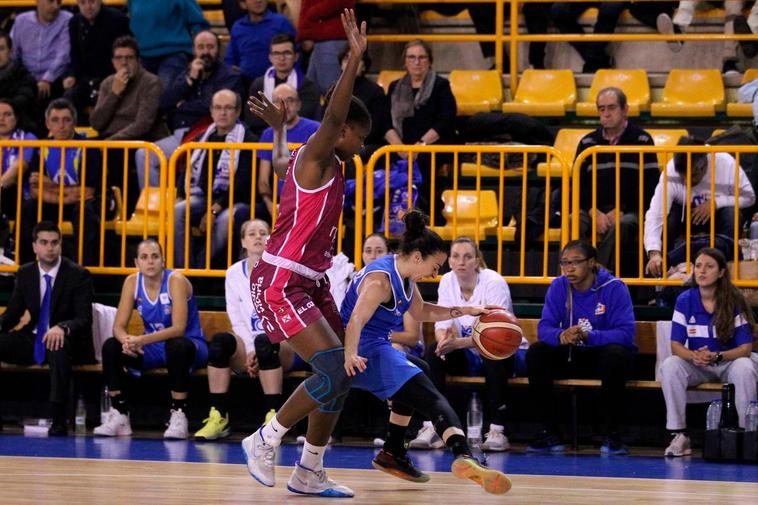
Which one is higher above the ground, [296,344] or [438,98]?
[438,98]

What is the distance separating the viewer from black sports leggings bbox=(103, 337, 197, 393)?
9.51 m

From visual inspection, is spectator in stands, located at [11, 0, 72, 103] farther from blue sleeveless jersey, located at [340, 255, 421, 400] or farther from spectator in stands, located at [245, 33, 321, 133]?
blue sleeveless jersey, located at [340, 255, 421, 400]

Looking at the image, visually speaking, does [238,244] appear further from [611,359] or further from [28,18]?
[28,18]

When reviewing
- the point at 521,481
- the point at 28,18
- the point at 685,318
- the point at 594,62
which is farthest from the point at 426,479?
the point at 28,18

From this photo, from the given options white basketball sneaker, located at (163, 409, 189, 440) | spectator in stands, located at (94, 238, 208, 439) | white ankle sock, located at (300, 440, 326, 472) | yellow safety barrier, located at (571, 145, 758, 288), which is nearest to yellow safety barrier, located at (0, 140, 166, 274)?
spectator in stands, located at (94, 238, 208, 439)

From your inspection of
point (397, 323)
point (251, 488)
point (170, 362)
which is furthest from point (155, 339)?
point (251, 488)

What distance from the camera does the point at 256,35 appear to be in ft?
41.1

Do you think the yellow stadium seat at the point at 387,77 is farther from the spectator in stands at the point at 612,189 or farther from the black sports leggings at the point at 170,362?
the black sports leggings at the point at 170,362

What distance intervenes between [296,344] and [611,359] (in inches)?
128

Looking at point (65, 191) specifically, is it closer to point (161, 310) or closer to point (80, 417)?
point (161, 310)

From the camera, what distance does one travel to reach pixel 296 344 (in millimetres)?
6344

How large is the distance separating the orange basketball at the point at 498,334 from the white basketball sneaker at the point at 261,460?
1.26m

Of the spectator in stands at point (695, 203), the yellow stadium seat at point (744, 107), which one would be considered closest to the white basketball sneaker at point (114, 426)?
the spectator in stands at point (695, 203)

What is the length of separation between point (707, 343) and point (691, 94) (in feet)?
12.2
